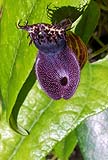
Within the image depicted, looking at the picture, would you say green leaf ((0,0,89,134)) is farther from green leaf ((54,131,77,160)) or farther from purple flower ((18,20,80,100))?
green leaf ((54,131,77,160))

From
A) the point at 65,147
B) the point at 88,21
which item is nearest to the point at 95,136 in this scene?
the point at 65,147

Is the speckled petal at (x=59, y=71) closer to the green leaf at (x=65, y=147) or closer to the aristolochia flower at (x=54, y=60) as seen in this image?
the aristolochia flower at (x=54, y=60)

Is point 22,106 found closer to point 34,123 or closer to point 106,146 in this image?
point 34,123

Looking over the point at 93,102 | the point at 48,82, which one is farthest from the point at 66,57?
the point at 93,102

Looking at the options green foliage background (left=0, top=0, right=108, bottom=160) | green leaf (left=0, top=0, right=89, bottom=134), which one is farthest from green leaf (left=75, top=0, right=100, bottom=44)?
green leaf (left=0, top=0, right=89, bottom=134)

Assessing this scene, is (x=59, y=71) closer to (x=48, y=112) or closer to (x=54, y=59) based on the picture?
(x=54, y=59)
